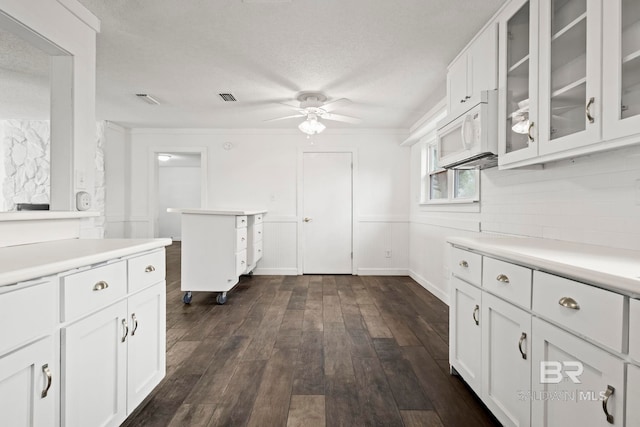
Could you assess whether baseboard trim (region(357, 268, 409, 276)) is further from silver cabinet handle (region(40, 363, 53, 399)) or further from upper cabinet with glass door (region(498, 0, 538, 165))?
silver cabinet handle (region(40, 363, 53, 399))

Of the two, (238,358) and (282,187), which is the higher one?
(282,187)

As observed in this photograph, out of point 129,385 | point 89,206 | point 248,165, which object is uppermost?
point 248,165

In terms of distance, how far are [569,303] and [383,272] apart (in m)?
3.96

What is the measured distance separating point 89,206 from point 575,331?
2.48 meters

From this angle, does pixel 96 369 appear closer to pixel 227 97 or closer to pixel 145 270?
pixel 145 270

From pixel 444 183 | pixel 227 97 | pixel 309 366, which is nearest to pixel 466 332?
pixel 309 366

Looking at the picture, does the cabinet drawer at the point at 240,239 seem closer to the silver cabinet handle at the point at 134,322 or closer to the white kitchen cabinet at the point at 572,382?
the silver cabinet handle at the point at 134,322

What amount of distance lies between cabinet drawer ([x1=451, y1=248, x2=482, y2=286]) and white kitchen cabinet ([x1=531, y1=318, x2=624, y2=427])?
45cm

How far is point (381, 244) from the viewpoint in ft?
16.1

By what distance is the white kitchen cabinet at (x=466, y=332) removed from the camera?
63.0 inches

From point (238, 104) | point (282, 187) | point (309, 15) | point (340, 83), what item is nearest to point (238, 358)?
point (309, 15)

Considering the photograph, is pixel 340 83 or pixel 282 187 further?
pixel 282 187

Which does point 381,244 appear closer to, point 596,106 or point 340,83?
point 340,83

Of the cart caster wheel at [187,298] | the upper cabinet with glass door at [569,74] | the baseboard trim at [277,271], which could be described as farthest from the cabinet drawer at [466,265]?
the baseboard trim at [277,271]
